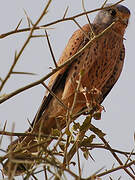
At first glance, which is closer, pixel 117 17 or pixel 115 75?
pixel 115 75

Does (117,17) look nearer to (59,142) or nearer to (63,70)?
(63,70)

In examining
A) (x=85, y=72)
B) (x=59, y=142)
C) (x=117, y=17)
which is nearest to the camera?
(x=59, y=142)

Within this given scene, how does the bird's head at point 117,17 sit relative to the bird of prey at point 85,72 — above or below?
above

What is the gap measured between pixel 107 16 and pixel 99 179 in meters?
3.52

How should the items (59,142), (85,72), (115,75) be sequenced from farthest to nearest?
1. (115,75)
2. (85,72)
3. (59,142)

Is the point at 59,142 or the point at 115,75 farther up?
the point at 115,75

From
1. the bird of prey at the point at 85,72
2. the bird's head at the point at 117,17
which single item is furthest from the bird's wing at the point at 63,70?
the bird's head at the point at 117,17

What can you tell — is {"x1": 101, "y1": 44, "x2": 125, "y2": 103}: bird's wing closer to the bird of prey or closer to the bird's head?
the bird of prey

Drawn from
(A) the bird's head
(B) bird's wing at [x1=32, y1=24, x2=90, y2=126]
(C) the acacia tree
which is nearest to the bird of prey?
(B) bird's wing at [x1=32, y1=24, x2=90, y2=126]

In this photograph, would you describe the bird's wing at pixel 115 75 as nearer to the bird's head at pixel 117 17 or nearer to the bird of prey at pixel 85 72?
the bird of prey at pixel 85 72

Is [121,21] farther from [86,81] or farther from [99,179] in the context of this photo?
[99,179]

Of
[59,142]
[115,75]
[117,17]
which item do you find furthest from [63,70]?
[59,142]

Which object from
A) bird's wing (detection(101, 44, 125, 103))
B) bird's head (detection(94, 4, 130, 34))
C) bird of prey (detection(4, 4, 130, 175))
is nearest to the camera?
bird of prey (detection(4, 4, 130, 175))

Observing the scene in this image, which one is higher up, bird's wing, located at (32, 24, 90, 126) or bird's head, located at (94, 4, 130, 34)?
bird's head, located at (94, 4, 130, 34)
